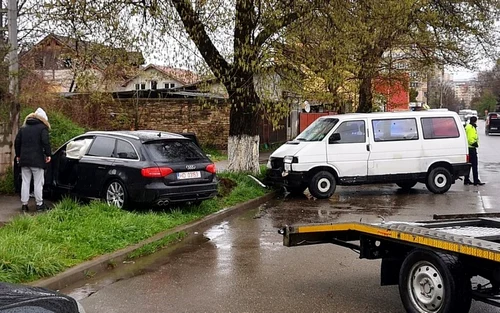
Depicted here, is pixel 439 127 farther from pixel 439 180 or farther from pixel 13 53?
pixel 13 53

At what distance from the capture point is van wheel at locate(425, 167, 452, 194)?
15.0 metres

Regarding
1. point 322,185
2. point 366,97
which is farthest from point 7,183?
point 366,97

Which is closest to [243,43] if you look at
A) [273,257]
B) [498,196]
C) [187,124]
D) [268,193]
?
[268,193]

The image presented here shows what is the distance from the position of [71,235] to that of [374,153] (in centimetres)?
835

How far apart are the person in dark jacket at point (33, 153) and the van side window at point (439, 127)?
29.7ft

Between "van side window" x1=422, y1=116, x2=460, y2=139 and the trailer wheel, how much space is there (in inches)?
391

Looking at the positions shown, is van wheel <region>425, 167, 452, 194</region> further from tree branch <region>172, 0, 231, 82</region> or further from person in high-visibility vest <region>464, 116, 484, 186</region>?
tree branch <region>172, 0, 231, 82</region>

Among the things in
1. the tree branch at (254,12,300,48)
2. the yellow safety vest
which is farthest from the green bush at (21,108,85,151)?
the yellow safety vest

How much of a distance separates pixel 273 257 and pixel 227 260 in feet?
2.06

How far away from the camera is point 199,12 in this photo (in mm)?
12820

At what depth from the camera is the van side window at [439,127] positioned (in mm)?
14867

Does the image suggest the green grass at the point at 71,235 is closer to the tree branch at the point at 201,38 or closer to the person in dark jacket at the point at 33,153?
the person in dark jacket at the point at 33,153

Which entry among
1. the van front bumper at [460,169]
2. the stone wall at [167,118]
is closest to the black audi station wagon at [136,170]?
the van front bumper at [460,169]

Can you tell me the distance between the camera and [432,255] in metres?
5.18
